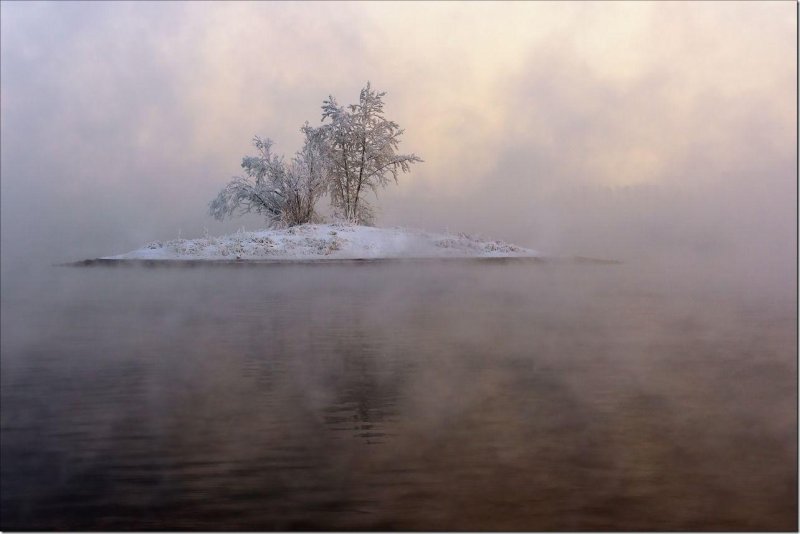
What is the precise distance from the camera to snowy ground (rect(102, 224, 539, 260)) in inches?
641

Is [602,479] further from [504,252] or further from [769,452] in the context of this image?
[504,252]

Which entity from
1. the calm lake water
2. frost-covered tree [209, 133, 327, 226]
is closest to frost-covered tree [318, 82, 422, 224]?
frost-covered tree [209, 133, 327, 226]

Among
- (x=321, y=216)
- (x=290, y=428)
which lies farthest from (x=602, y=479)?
(x=321, y=216)

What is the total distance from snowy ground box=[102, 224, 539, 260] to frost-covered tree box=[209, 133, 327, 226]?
8.66 feet

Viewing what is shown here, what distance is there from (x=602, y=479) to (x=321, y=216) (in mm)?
18754

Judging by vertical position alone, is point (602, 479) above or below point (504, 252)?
below

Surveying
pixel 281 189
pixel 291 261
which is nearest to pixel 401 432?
pixel 291 261

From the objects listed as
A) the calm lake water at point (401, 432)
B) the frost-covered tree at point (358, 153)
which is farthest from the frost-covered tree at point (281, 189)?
the calm lake water at point (401, 432)

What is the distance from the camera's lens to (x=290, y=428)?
12.0ft

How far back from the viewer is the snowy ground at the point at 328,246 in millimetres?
16281

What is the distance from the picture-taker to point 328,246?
16.8 meters

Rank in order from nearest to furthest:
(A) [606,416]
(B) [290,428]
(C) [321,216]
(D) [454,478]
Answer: (D) [454,478] < (B) [290,428] < (A) [606,416] < (C) [321,216]

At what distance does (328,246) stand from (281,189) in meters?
5.04

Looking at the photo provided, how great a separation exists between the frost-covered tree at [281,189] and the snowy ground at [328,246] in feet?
8.66
